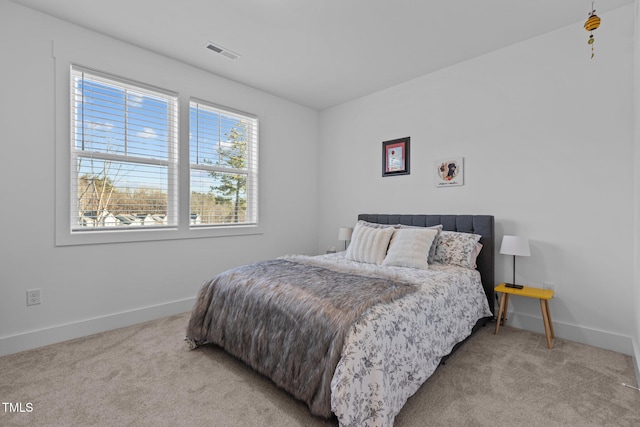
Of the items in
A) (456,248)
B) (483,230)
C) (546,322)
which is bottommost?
(546,322)

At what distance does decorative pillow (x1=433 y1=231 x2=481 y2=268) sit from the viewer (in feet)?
8.99

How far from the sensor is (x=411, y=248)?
8.93 feet

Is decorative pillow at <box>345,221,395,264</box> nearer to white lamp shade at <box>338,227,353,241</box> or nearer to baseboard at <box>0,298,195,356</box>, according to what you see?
white lamp shade at <box>338,227,353,241</box>

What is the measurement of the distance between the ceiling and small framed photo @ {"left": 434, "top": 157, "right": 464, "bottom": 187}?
1.04m

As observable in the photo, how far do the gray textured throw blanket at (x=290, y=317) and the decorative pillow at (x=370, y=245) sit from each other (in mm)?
672

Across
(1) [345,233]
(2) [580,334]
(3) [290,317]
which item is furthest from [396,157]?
(3) [290,317]

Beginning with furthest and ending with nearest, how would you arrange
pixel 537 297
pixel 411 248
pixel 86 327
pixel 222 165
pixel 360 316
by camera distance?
pixel 222 165, pixel 411 248, pixel 86 327, pixel 537 297, pixel 360 316

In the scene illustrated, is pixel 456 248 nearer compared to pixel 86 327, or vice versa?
pixel 86 327

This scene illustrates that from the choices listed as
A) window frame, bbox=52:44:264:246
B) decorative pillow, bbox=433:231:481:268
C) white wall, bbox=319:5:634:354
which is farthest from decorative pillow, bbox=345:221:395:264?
window frame, bbox=52:44:264:246

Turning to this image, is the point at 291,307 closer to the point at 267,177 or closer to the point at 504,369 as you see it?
the point at 504,369

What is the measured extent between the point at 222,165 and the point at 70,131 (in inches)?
56.4

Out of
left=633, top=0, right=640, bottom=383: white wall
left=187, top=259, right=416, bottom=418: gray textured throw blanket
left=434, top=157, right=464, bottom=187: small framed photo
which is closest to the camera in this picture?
left=187, top=259, right=416, bottom=418: gray textured throw blanket

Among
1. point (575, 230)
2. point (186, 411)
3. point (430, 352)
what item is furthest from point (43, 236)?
point (575, 230)

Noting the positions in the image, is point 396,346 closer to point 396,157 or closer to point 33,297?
point 396,157
